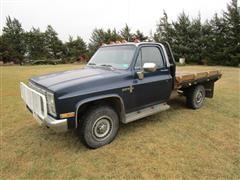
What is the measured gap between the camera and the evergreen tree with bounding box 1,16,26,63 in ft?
123

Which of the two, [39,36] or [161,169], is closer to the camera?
[161,169]

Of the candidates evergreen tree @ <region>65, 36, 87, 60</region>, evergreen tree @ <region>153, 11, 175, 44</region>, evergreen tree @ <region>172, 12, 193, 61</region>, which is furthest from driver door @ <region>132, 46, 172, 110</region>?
evergreen tree @ <region>65, 36, 87, 60</region>

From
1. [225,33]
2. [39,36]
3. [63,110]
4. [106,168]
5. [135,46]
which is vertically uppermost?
[39,36]

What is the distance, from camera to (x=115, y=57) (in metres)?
4.38

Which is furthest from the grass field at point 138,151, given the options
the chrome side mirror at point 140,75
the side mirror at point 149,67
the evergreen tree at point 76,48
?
the evergreen tree at point 76,48

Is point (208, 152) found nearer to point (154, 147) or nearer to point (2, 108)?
point (154, 147)

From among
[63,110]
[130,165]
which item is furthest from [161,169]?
[63,110]

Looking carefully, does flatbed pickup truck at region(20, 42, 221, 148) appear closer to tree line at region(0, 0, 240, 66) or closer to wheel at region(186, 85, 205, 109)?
wheel at region(186, 85, 205, 109)

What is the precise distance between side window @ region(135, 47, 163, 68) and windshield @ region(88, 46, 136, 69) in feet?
0.66

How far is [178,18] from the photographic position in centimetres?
2600

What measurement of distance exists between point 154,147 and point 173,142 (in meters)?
0.43

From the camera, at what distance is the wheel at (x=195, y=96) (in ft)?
18.5

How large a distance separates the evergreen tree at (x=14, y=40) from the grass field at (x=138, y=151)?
123 ft

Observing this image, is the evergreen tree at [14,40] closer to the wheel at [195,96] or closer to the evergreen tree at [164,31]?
the evergreen tree at [164,31]
